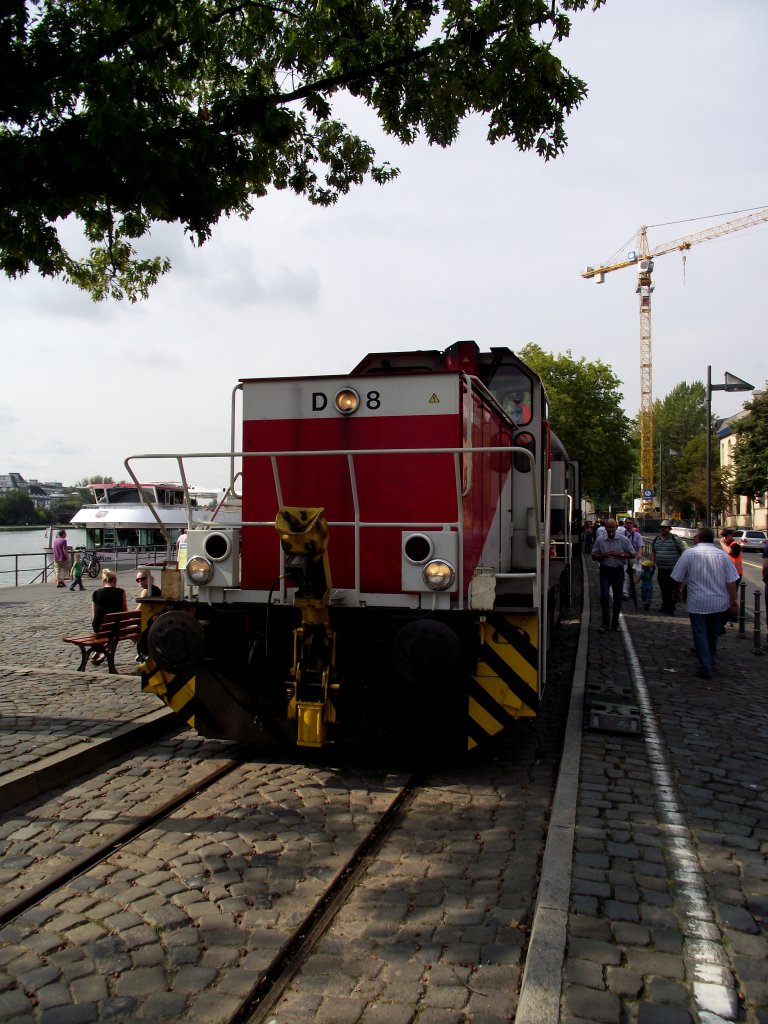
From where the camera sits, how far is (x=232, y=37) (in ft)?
24.9

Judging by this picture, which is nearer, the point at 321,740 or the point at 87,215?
the point at 321,740

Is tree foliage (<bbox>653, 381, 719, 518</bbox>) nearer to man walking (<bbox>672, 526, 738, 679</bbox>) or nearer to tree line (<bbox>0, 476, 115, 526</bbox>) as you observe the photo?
tree line (<bbox>0, 476, 115, 526</bbox>)

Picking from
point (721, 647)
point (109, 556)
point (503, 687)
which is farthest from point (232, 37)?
point (109, 556)

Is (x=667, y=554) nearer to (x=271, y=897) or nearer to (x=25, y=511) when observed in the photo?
(x=271, y=897)

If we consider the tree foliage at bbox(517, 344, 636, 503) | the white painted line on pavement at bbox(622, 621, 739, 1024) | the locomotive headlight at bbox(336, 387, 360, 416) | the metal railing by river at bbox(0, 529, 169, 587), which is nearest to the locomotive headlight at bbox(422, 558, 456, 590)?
the locomotive headlight at bbox(336, 387, 360, 416)

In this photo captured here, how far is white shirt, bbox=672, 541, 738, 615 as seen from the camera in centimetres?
935

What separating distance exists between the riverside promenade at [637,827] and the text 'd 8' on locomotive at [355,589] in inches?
41.5

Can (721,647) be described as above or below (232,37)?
below

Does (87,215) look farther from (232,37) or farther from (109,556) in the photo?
(109,556)

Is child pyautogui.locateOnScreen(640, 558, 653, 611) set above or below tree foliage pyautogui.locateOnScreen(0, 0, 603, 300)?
below

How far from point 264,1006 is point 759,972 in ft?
6.75

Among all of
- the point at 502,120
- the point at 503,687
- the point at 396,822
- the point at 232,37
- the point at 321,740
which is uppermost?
the point at 232,37

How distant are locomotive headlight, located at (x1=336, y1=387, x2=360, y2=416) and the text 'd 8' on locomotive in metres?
0.01

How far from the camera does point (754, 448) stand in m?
43.2
